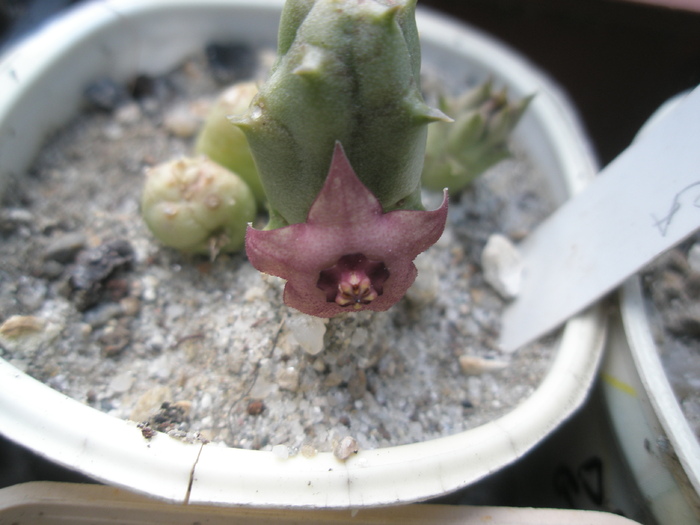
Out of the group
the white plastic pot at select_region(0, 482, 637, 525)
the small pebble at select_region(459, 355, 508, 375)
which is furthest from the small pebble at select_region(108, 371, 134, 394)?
the small pebble at select_region(459, 355, 508, 375)

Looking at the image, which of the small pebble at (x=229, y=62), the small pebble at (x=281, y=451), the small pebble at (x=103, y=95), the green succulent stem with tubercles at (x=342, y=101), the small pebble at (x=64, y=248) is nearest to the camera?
the green succulent stem with tubercles at (x=342, y=101)

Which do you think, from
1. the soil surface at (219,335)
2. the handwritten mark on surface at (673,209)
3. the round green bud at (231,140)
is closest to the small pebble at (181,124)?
the soil surface at (219,335)

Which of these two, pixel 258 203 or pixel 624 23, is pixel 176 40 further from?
pixel 624 23

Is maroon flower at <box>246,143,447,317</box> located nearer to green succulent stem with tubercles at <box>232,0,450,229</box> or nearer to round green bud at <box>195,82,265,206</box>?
green succulent stem with tubercles at <box>232,0,450,229</box>

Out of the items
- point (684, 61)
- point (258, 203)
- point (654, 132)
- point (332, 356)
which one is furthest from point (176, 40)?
point (684, 61)

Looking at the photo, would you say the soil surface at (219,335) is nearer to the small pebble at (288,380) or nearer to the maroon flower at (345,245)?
the small pebble at (288,380)

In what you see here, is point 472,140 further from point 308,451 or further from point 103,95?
point 103,95

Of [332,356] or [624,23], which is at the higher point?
[624,23]
